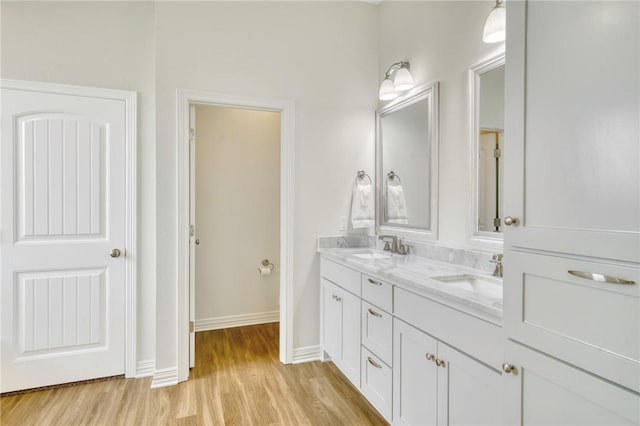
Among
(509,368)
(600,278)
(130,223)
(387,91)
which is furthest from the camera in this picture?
(387,91)

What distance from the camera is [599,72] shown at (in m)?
0.86

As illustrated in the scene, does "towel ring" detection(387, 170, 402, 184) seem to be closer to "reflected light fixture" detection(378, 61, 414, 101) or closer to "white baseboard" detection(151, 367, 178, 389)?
"reflected light fixture" detection(378, 61, 414, 101)

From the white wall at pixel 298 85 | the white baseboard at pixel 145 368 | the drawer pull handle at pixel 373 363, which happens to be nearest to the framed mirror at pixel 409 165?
the white wall at pixel 298 85

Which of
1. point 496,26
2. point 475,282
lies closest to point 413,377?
point 475,282

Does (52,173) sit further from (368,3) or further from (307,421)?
(368,3)

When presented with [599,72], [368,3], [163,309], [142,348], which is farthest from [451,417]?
[368,3]

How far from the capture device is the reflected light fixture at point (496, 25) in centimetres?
164

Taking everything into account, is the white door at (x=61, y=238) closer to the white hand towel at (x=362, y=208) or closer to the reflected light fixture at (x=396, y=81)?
the white hand towel at (x=362, y=208)

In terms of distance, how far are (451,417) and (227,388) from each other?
1541 millimetres

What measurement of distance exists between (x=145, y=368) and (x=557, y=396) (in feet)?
8.46

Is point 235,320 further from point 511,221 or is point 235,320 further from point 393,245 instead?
point 511,221

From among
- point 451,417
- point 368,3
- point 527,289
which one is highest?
point 368,3

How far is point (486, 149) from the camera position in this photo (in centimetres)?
184

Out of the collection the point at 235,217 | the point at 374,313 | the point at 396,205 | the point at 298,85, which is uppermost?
the point at 298,85
